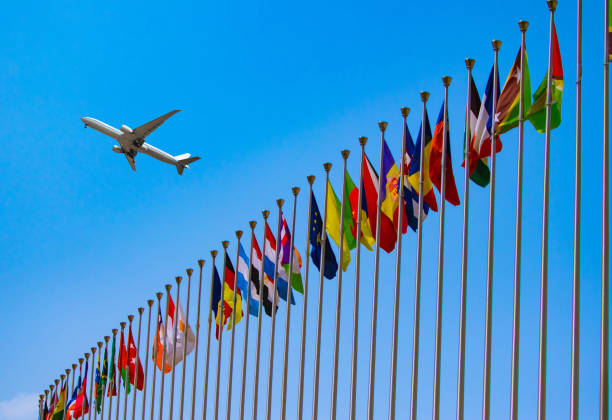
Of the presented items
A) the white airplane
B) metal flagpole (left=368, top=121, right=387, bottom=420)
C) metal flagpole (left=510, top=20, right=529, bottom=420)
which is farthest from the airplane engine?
metal flagpole (left=510, top=20, right=529, bottom=420)

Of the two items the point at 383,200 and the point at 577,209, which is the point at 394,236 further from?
the point at 577,209

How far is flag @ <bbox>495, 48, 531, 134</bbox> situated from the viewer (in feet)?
66.5

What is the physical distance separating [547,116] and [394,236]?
6155mm

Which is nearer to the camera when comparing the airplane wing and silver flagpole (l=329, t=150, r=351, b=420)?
silver flagpole (l=329, t=150, r=351, b=420)

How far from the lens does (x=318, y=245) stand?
25.8 m

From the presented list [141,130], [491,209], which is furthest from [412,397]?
[141,130]

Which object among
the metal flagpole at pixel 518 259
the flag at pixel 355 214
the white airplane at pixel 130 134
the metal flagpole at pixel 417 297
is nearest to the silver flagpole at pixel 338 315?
the flag at pixel 355 214

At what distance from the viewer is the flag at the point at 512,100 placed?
66.5 feet

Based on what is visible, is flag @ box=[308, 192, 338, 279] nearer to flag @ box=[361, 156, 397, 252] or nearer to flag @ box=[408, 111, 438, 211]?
flag @ box=[361, 156, 397, 252]

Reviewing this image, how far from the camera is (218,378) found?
1169 inches

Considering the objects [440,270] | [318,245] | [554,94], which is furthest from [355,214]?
[554,94]

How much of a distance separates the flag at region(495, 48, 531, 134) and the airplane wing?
49.7m

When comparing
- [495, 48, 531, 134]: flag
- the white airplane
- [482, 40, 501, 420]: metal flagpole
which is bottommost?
[482, 40, 501, 420]: metal flagpole

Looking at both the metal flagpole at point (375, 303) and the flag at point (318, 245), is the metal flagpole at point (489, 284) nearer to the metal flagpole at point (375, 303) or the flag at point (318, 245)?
the metal flagpole at point (375, 303)
